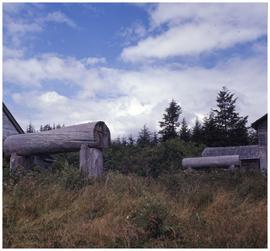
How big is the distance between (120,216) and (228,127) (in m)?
30.9

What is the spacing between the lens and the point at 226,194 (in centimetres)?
634

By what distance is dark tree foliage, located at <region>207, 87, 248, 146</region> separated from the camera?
3388cm

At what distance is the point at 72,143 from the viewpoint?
26.4ft

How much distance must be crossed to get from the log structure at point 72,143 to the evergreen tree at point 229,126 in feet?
86.6

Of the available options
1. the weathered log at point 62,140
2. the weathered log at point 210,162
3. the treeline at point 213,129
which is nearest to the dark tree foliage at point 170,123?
the treeline at point 213,129

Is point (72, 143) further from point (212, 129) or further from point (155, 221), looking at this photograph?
point (212, 129)

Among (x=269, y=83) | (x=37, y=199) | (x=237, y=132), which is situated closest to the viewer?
(x=269, y=83)

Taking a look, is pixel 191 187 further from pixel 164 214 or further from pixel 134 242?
pixel 134 242

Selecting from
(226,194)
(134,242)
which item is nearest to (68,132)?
(226,194)

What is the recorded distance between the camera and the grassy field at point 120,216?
4316 millimetres

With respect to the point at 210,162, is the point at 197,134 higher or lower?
higher

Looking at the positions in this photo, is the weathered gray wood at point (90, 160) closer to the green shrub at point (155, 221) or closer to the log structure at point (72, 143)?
the log structure at point (72, 143)

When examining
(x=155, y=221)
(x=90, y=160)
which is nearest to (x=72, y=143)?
(x=90, y=160)

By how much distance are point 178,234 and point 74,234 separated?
125cm
